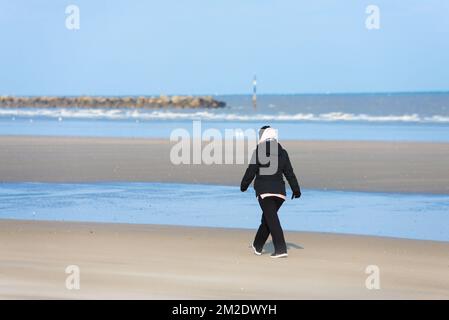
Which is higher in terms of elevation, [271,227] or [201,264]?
[271,227]

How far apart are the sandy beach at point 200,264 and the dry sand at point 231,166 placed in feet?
25.9

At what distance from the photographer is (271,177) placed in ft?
41.2

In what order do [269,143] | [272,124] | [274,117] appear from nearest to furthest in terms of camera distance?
[269,143], [272,124], [274,117]

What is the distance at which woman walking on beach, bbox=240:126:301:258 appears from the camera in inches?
492

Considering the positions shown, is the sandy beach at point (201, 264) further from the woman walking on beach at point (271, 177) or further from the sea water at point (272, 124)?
the sea water at point (272, 124)

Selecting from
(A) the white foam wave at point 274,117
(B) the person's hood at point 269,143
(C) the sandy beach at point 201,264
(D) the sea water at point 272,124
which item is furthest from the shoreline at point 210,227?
(A) the white foam wave at point 274,117

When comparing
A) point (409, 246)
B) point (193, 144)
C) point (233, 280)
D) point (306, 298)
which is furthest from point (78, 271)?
point (193, 144)

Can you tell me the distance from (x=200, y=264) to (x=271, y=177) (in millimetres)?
1380

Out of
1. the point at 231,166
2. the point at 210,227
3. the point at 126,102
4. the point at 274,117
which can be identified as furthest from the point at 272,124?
the point at 126,102

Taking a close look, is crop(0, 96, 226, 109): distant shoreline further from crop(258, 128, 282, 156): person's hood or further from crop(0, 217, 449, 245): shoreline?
crop(258, 128, 282, 156): person's hood

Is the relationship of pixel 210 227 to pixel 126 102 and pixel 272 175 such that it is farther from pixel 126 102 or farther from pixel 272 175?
pixel 126 102

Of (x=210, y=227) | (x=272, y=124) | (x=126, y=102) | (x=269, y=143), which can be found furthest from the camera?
(x=126, y=102)
